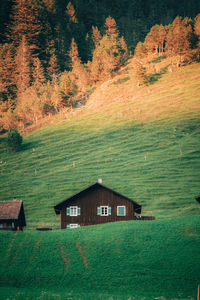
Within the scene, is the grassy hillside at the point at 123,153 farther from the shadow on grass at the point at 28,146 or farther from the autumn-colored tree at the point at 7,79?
the autumn-colored tree at the point at 7,79

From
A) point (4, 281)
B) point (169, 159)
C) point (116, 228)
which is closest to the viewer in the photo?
point (4, 281)

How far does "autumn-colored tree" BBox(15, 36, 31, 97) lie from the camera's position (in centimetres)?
13649

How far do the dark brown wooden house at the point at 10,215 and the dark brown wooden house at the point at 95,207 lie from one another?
17.8 feet

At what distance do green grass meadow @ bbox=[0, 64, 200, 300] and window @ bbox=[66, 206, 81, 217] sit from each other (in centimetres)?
440

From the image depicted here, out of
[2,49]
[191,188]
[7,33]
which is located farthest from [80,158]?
[7,33]

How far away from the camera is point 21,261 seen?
31578 mm

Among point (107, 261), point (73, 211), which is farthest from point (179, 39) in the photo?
point (107, 261)

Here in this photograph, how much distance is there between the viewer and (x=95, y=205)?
144ft

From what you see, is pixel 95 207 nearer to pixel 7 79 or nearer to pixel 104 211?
pixel 104 211

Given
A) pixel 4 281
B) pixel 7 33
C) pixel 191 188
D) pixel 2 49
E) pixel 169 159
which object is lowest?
pixel 4 281

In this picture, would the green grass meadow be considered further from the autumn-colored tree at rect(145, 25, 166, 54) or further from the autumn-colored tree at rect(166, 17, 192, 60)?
the autumn-colored tree at rect(145, 25, 166, 54)

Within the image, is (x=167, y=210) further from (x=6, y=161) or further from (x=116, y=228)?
(x=6, y=161)

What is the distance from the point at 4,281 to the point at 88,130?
70.6m

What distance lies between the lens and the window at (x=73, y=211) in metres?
43.8
